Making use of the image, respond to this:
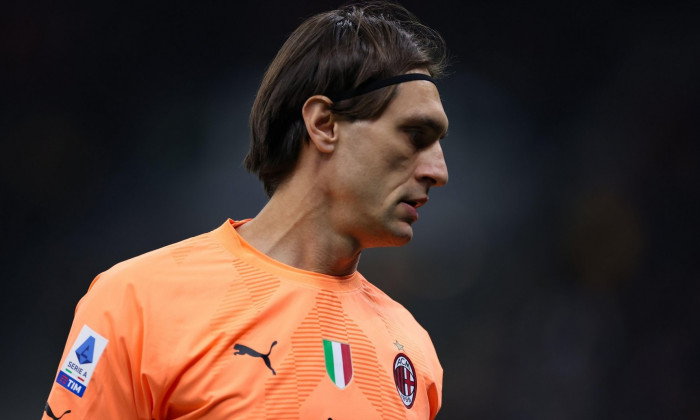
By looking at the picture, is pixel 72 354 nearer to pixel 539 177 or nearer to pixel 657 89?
pixel 539 177

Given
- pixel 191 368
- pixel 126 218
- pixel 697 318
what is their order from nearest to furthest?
pixel 191 368 < pixel 126 218 < pixel 697 318

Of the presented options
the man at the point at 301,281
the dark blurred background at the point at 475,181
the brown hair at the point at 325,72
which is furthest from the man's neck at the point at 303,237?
the dark blurred background at the point at 475,181

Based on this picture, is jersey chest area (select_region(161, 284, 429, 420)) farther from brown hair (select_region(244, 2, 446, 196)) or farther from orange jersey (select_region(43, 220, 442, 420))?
brown hair (select_region(244, 2, 446, 196))

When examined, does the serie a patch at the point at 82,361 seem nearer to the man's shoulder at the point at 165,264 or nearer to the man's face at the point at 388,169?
the man's shoulder at the point at 165,264

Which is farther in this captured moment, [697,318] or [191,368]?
[697,318]

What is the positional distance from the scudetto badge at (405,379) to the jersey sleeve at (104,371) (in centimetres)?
58

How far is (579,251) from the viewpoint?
448 cm

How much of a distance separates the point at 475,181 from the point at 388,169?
9.19 ft

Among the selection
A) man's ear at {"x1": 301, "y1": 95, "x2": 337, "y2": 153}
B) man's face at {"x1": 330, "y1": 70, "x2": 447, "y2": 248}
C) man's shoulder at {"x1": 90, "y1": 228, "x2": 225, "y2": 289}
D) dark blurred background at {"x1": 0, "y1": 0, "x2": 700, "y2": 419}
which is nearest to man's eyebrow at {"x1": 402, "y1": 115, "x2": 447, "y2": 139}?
man's face at {"x1": 330, "y1": 70, "x2": 447, "y2": 248}

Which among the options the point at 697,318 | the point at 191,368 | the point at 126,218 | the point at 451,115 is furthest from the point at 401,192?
the point at 697,318

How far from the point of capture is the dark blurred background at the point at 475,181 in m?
3.94

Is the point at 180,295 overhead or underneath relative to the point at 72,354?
overhead

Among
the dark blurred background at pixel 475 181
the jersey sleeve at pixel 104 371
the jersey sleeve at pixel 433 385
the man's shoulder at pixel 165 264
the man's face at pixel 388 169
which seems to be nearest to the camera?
the jersey sleeve at pixel 104 371

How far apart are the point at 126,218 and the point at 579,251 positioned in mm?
2522
